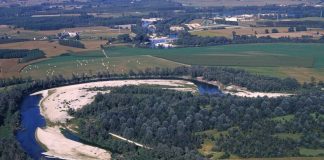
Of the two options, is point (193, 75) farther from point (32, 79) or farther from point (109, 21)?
point (109, 21)

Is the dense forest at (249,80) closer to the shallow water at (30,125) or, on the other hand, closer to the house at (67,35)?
the shallow water at (30,125)

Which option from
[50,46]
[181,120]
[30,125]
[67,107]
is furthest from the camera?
[50,46]

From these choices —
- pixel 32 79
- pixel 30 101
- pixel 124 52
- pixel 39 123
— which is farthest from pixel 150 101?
pixel 124 52

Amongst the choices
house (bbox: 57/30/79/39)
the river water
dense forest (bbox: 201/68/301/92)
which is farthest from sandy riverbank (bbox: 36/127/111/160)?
house (bbox: 57/30/79/39)

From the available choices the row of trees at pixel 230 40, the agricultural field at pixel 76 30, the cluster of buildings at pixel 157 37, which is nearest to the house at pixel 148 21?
the cluster of buildings at pixel 157 37

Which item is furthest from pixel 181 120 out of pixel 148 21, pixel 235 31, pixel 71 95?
pixel 148 21

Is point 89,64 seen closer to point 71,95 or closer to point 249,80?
point 71,95
